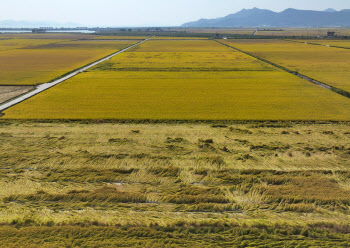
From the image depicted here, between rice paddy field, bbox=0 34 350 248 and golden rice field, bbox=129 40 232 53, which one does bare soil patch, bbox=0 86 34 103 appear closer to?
rice paddy field, bbox=0 34 350 248

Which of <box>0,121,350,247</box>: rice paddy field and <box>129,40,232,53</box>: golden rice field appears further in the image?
<box>129,40,232,53</box>: golden rice field

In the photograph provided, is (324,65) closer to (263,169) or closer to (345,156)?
(345,156)

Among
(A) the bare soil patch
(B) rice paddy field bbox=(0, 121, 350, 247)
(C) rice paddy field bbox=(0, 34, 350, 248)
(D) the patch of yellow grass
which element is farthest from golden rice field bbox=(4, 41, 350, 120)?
(B) rice paddy field bbox=(0, 121, 350, 247)

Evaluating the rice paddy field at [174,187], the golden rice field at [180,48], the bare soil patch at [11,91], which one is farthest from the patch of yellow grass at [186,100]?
the golden rice field at [180,48]

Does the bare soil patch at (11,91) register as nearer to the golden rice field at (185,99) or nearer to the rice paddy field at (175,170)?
the rice paddy field at (175,170)

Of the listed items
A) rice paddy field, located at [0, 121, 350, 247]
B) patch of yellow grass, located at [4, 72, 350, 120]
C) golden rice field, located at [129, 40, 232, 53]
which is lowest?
rice paddy field, located at [0, 121, 350, 247]
